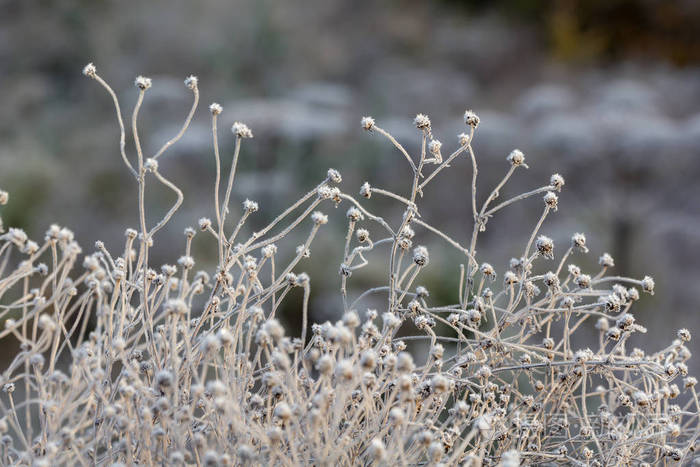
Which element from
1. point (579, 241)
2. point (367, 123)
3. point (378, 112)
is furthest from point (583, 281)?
point (378, 112)

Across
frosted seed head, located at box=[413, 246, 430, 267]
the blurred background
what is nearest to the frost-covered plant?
frosted seed head, located at box=[413, 246, 430, 267]

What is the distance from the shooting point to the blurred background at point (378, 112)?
3.46 meters

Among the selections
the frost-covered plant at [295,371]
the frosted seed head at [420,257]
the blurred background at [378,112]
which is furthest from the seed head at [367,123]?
the blurred background at [378,112]

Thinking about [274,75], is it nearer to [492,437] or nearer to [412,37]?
[412,37]

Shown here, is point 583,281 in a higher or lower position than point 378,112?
lower

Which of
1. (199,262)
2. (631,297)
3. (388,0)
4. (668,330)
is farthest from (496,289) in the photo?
(388,0)

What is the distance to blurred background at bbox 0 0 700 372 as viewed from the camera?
3.46 meters

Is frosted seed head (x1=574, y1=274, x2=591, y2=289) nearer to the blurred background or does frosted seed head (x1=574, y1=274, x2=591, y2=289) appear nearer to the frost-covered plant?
the frost-covered plant

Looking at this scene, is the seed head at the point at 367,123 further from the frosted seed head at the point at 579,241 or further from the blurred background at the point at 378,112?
the blurred background at the point at 378,112

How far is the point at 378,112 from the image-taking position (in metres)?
5.00

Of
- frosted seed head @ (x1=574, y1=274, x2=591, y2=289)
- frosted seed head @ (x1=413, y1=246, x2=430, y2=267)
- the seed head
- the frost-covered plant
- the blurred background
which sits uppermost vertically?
the blurred background

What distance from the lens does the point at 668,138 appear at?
3.30 meters

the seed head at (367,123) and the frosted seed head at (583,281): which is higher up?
the seed head at (367,123)

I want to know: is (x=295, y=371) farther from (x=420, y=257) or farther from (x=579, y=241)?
(x=579, y=241)
